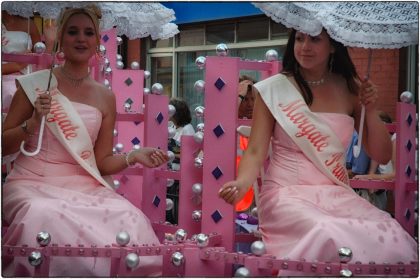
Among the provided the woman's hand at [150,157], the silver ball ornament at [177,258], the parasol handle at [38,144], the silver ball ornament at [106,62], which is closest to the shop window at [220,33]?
the silver ball ornament at [106,62]

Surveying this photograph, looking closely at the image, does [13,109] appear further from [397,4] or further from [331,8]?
[397,4]

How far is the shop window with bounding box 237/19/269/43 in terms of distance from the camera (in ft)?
18.3

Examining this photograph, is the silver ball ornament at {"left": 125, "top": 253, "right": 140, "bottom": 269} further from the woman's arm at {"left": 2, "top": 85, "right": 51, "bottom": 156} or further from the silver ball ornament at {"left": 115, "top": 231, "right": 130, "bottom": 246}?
the woman's arm at {"left": 2, "top": 85, "right": 51, "bottom": 156}

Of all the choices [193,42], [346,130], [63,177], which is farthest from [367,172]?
[193,42]

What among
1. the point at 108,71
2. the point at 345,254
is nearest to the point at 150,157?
the point at 345,254

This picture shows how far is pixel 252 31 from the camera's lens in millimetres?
5969

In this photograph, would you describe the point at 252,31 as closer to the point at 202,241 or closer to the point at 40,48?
the point at 40,48

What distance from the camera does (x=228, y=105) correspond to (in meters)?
3.14

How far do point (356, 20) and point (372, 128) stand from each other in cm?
52

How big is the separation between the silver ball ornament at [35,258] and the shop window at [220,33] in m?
3.54

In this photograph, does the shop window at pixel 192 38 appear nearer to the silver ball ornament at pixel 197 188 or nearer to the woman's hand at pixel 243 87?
the woman's hand at pixel 243 87

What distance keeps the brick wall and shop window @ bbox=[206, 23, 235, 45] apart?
7.06ft

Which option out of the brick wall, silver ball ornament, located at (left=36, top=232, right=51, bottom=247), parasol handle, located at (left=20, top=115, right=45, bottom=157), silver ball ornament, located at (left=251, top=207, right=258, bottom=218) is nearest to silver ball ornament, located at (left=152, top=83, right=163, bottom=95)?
silver ball ornament, located at (left=251, top=207, right=258, bottom=218)

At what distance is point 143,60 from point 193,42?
46 centimetres
